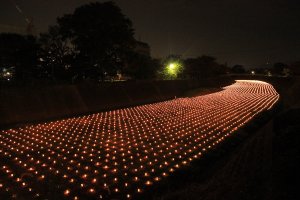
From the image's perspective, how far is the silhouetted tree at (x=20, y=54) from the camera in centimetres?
1784

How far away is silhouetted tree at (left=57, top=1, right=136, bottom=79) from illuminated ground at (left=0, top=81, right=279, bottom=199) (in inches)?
336

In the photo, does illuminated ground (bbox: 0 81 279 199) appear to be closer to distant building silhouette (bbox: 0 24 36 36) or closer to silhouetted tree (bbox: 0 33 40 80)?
silhouetted tree (bbox: 0 33 40 80)

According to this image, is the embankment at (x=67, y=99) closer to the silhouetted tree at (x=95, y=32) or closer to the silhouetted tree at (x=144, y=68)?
the silhouetted tree at (x=95, y=32)

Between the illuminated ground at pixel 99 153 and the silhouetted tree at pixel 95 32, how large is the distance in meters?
8.53

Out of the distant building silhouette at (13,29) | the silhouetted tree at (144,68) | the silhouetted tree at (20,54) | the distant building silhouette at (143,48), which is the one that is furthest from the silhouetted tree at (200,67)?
the silhouetted tree at (20,54)

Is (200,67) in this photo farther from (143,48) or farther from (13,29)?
(13,29)

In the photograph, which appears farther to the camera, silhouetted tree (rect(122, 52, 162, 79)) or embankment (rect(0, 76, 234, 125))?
silhouetted tree (rect(122, 52, 162, 79))

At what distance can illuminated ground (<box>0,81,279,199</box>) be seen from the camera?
570 centimetres

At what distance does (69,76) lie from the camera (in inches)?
822

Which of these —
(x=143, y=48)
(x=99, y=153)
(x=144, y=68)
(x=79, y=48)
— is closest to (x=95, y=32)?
(x=79, y=48)

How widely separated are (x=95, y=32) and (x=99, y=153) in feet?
48.2

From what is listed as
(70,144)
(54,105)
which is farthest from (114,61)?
(70,144)

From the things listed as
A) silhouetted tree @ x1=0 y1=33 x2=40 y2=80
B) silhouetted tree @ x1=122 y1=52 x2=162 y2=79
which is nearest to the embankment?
silhouetted tree @ x1=122 y1=52 x2=162 y2=79

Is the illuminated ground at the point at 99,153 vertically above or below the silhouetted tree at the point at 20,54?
below
